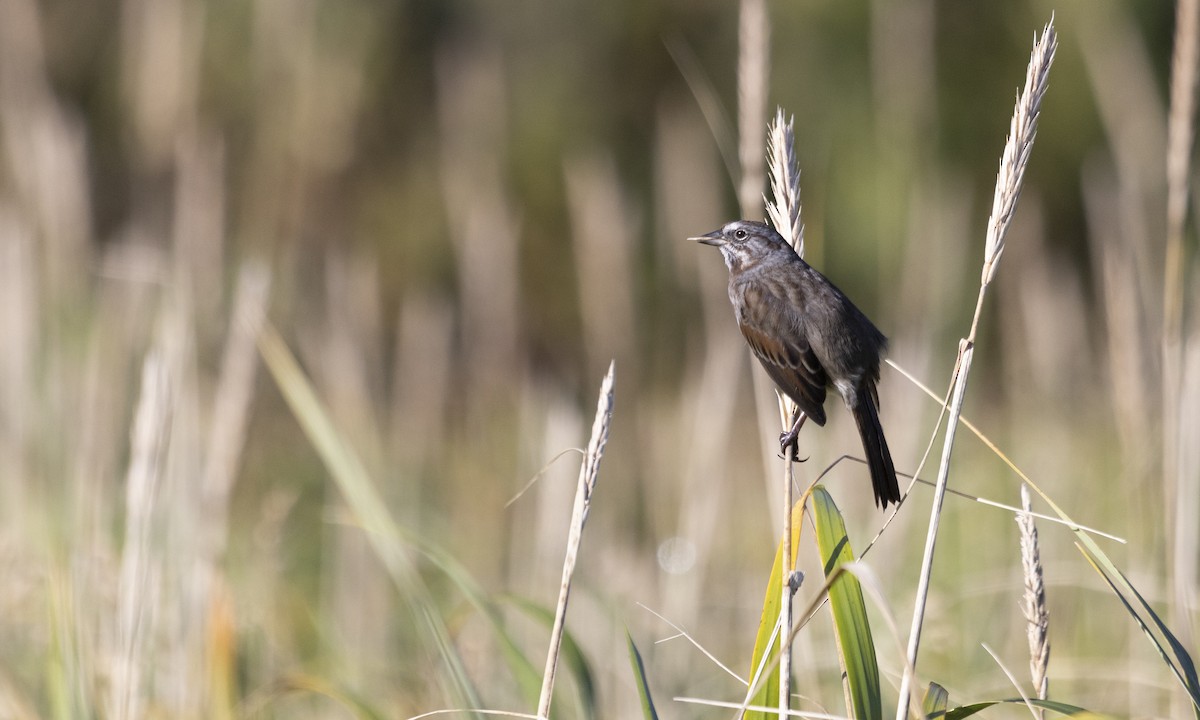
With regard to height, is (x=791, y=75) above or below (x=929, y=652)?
above

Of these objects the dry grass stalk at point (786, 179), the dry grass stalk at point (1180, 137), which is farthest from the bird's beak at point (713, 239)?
the dry grass stalk at point (1180, 137)

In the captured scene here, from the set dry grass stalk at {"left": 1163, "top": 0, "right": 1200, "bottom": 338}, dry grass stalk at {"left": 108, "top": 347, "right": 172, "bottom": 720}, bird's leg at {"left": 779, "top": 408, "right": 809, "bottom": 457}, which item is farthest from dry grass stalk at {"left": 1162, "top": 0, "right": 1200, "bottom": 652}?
dry grass stalk at {"left": 108, "top": 347, "right": 172, "bottom": 720}

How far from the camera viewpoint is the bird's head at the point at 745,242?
263 centimetres

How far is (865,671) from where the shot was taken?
5.68 ft

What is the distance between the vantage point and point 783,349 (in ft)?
7.95

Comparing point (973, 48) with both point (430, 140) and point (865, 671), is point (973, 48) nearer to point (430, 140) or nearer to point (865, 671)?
point (430, 140)

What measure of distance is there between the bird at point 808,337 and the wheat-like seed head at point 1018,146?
2.11 feet

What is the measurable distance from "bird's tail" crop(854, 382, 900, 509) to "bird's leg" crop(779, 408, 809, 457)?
11 centimetres

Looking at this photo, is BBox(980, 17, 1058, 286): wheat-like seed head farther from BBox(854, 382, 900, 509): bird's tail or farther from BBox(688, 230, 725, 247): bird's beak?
BBox(688, 230, 725, 247): bird's beak

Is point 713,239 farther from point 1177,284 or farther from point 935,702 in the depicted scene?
point 935,702

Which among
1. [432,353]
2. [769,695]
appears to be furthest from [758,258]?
[432,353]

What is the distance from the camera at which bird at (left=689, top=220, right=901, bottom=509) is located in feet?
7.83

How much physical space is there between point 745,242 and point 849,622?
4.04 feet

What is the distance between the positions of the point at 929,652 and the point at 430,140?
9010mm
